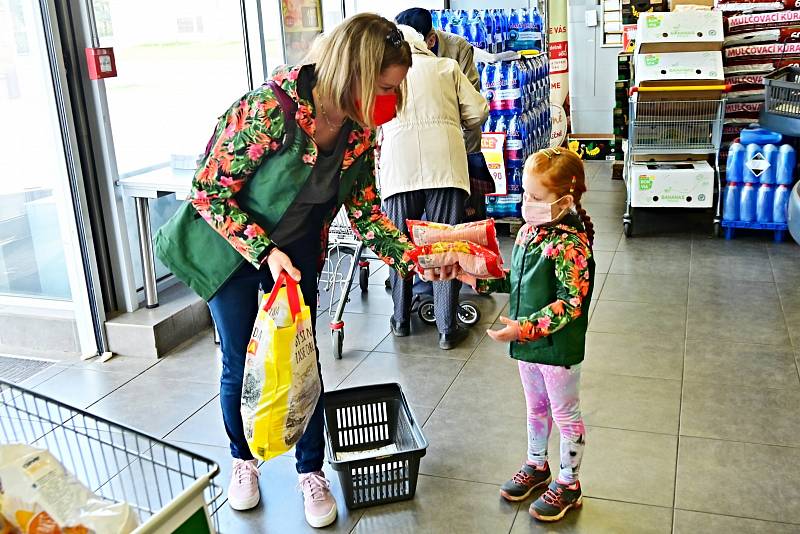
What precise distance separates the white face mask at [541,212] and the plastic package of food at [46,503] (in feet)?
4.92

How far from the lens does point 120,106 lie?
176 inches

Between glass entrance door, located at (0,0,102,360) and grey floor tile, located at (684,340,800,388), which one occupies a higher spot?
glass entrance door, located at (0,0,102,360)

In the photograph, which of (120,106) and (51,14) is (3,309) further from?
(51,14)

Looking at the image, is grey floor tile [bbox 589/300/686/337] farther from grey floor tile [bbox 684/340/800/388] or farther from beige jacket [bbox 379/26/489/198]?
beige jacket [bbox 379/26/489/198]

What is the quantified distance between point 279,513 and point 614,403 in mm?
1544

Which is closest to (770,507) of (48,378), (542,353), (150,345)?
(542,353)

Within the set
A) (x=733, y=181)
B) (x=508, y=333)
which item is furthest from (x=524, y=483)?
(x=733, y=181)

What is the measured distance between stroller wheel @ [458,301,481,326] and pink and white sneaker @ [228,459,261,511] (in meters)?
1.89

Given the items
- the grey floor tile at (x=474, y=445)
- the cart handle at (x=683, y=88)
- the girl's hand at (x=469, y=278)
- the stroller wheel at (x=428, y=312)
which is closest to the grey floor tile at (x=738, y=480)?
the grey floor tile at (x=474, y=445)

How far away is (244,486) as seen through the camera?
113 inches

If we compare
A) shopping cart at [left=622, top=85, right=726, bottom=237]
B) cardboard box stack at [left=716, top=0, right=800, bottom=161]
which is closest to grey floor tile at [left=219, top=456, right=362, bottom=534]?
shopping cart at [left=622, top=85, right=726, bottom=237]

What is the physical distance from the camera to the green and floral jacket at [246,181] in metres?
2.25

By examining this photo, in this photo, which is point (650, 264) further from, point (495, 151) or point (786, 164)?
point (495, 151)

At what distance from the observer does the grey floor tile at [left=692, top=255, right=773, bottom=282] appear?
5159 millimetres
